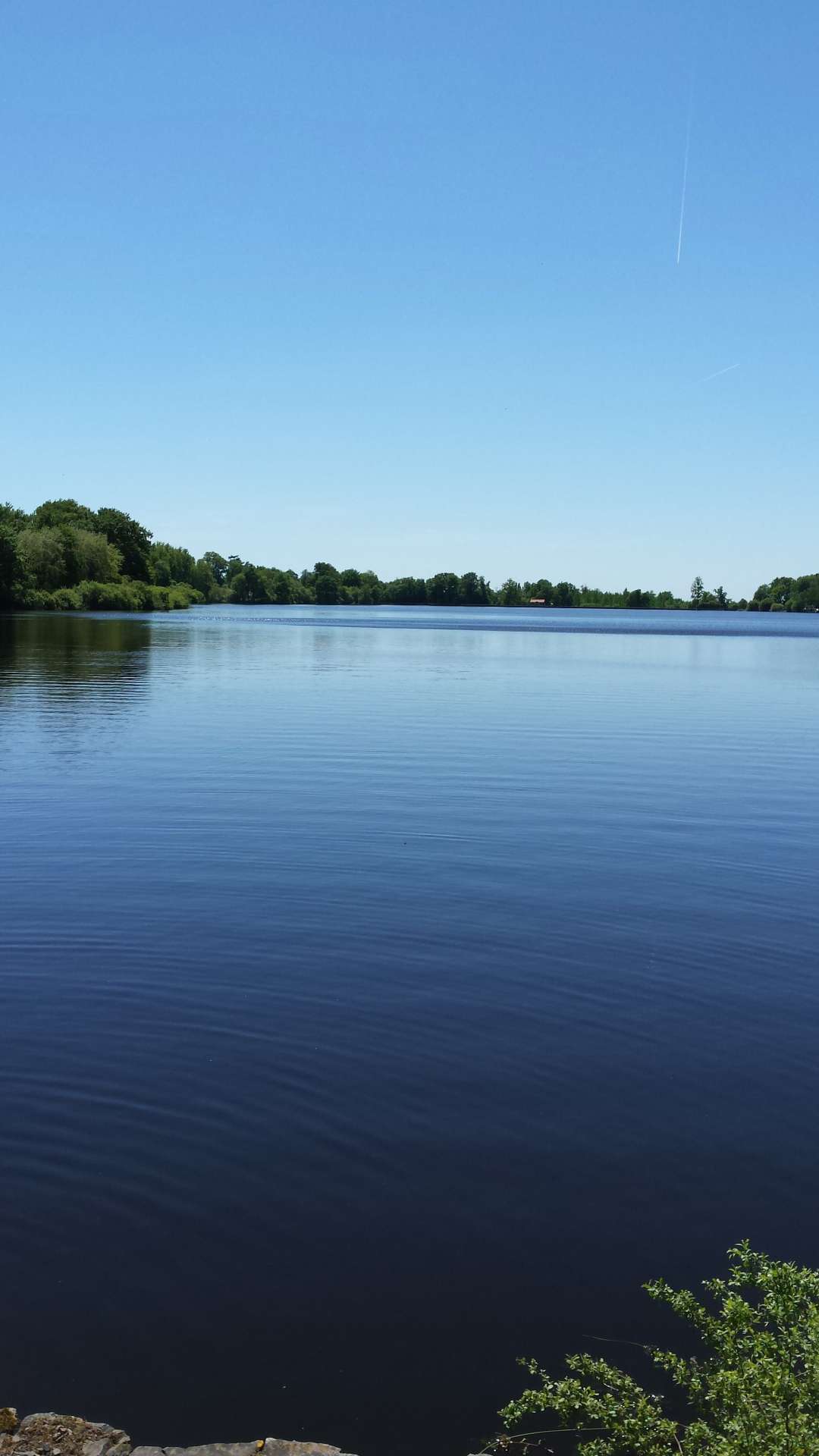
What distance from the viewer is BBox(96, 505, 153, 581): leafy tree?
183375mm

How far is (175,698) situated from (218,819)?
80.6 ft

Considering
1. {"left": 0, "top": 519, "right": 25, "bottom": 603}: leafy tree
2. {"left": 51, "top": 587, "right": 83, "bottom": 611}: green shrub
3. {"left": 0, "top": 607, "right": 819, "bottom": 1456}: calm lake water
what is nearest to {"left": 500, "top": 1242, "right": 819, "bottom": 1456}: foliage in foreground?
{"left": 0, "top": 607, "right": 819, "bottom": 1456}: calm lake water

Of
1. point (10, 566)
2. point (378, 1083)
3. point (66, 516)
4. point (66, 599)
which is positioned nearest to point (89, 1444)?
point (378, 1083)

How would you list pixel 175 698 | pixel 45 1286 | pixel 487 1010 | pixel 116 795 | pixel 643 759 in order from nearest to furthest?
pixel 45 1286
pixel 487 1010
pixel 116 795
pixel 643 759
pixel 175 698

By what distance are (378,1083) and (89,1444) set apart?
4.68 m

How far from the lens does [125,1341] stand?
6.51m

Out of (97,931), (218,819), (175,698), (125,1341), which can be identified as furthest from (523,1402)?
(175,698)

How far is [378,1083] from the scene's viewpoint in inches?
390

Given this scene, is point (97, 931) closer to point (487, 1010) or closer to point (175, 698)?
point (487, 1010)

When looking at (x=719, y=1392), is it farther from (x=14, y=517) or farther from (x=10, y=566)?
(x=14, y=517)

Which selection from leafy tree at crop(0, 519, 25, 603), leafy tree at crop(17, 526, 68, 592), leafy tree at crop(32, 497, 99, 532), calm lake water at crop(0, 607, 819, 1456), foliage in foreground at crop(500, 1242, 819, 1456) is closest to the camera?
foliage in foreground at crop(500, 1242, 819, 1456)

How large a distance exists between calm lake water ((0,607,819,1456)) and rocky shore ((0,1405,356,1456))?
35cm

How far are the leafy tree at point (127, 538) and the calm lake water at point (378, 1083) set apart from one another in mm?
166856

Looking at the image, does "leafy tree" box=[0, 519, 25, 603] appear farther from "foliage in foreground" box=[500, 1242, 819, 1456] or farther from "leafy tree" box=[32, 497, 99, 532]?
"foliage in foreground" box=[500, 1242, 819, 1456]
